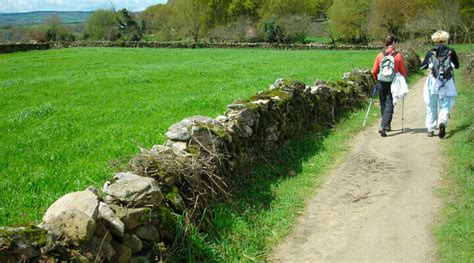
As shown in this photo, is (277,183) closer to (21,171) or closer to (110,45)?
(21,171)

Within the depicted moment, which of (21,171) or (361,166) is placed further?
(361,166)

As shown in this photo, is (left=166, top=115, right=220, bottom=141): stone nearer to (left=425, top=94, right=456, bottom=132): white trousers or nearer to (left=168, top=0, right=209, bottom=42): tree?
(left=425, top=94, right=456, bottom=132): white trousers

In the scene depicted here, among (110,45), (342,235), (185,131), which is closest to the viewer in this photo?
(342,235)

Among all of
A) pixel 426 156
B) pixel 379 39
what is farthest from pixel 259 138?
pixel 379 39

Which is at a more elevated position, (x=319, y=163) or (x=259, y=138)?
(x=259, y=138)

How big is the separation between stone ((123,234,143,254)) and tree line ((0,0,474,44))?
5118 cm

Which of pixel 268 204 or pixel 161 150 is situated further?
pixel 268 204

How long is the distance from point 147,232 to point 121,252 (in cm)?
46

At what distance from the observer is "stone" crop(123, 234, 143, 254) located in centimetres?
439

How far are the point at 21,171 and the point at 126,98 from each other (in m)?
8.33

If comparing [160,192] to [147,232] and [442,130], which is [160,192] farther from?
[442,130]

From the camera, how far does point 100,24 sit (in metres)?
89.1

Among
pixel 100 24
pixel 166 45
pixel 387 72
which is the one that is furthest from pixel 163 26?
pixel 387 72

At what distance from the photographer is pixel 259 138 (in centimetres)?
856
